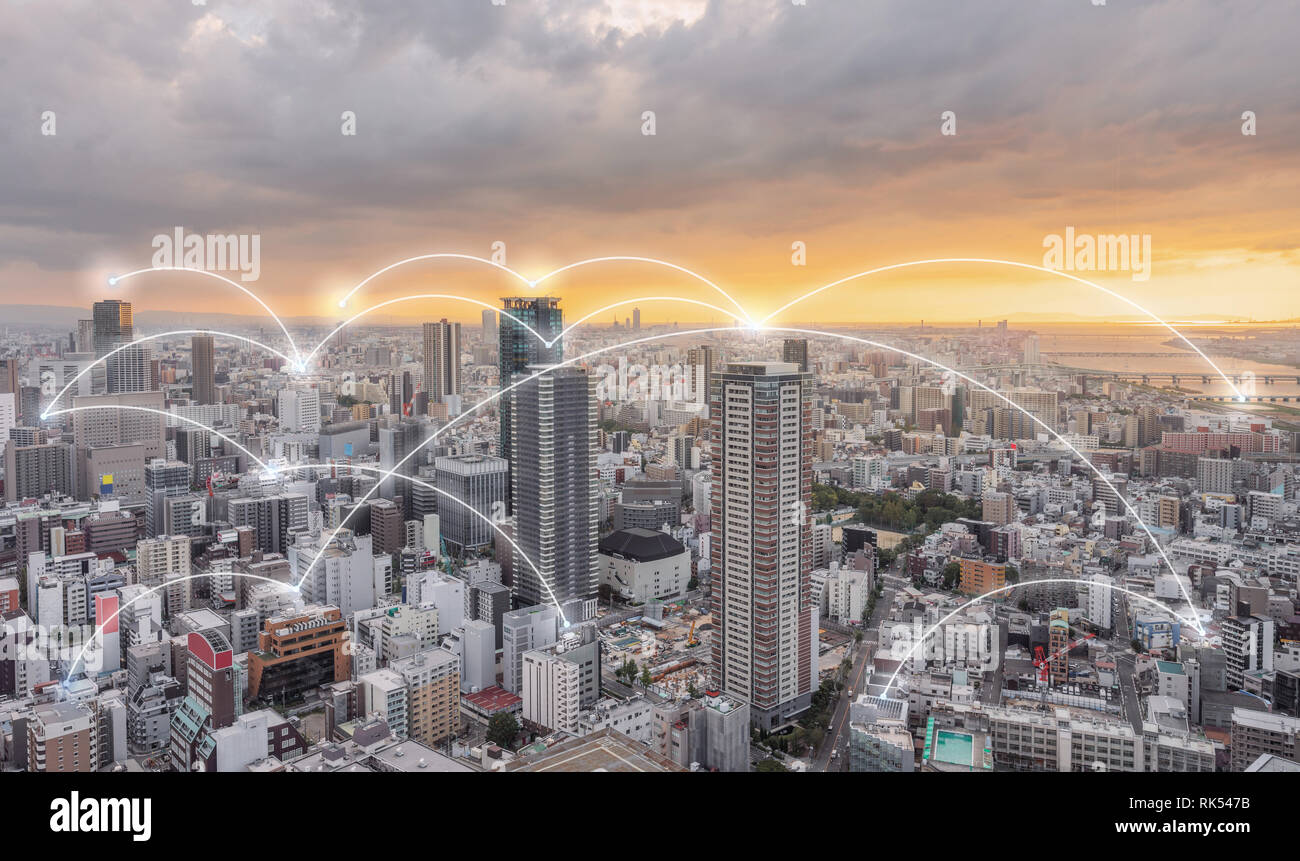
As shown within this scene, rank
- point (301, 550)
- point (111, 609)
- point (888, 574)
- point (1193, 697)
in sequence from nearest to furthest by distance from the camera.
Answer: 1. point (1193, 697)
2. point (111, 609)
3. point (301, 550)
4. point (888, 574)

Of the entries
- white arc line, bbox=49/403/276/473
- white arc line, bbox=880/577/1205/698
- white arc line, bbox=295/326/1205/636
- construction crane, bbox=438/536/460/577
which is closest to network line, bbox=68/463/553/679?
white arc line, bbox=295/326/1205/636

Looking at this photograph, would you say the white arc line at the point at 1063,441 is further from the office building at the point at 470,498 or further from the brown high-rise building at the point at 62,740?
the brown high-rise building at the point at 62,740

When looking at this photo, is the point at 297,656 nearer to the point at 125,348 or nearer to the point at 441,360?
the point at 125,348

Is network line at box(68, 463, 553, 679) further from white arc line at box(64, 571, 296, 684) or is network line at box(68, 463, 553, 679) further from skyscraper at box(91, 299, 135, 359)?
skyscraper at box(91, 299, 135, 359)

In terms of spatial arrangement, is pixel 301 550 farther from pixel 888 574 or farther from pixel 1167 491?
pixel 1167 491

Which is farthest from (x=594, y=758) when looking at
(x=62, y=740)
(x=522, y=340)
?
(x=522, y=340)
